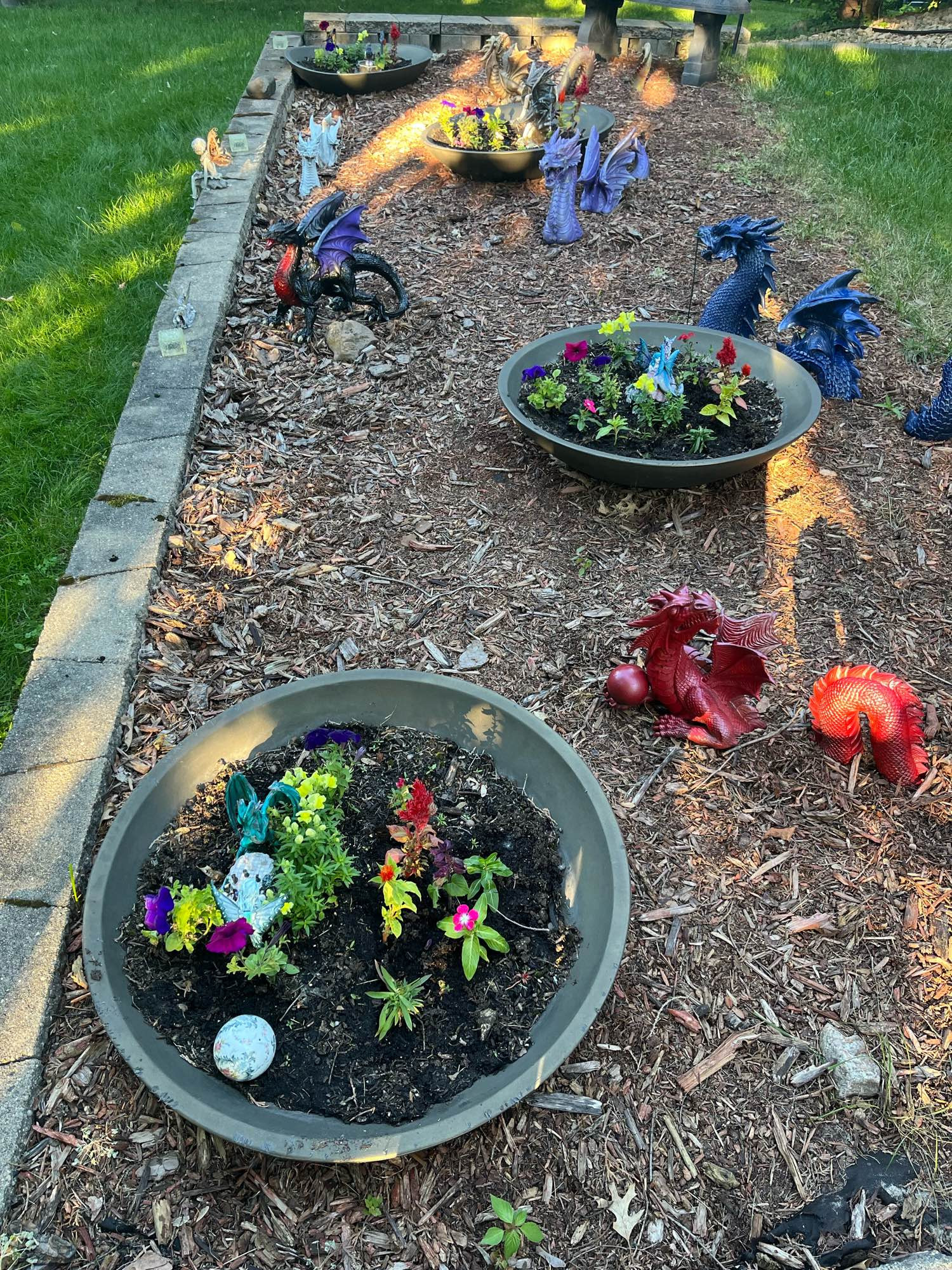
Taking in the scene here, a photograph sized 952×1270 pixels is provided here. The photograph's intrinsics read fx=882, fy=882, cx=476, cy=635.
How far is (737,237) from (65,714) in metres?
3.19

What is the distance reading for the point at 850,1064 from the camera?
1905 millimetres

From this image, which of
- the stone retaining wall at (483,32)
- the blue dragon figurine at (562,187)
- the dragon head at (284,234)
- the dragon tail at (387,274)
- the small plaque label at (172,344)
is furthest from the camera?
the stone retaining wall at (483,32)

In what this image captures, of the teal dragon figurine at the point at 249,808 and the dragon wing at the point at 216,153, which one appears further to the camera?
the dragon wing at the point at 216,153

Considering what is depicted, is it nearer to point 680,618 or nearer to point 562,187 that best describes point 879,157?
point 562,187

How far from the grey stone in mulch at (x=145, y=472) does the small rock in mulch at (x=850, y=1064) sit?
2645 millimetres

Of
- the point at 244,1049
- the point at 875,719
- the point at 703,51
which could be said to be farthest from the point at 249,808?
the point at 703,51

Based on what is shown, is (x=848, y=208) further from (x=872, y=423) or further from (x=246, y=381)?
(x=246, y=381)

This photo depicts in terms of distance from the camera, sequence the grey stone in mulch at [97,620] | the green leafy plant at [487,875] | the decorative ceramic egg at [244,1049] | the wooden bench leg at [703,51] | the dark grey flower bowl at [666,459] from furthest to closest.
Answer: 1. the wooden bench leg at [703,51]
2. the dark grey flower bowl at [666,459]
3. the grey stone in mulch at [97,620]
4. the green leafy plant at [487,875]
5. the decorative ceramic egg at [244,1049]

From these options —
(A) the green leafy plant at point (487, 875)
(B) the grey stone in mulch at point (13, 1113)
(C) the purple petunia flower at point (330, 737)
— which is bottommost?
(B) the grey stone in mulch at point (13, 1113)

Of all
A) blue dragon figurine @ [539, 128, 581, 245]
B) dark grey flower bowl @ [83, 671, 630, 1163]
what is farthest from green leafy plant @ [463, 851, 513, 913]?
blue dragon figurine @ [539, 128, 581, 245]

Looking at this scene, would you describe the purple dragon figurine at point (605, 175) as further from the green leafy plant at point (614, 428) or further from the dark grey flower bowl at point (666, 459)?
the green leafy plant at point (614, 428)

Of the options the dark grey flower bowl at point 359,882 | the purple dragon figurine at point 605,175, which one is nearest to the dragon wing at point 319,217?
the purple dragon figurine at point 605,175

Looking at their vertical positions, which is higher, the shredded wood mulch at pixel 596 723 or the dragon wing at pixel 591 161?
the dragon wing at pixel 591 161

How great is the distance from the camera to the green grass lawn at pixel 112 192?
11.5ft
